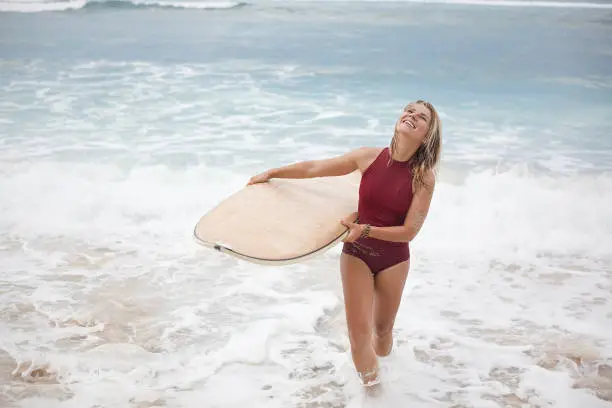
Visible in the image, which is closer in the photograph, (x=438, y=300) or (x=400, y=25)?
(x=438, y=300)

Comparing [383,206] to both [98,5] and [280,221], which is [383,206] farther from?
[98,5]

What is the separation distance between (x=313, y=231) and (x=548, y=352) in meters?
1.25

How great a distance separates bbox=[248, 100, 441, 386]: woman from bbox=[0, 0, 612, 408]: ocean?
379 mm

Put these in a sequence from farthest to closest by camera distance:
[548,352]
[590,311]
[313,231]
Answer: [590,311], [548,352], [313,231]

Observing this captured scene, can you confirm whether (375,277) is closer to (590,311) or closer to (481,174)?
(590,311)

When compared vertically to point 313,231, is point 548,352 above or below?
below

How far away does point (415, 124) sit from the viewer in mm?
1997

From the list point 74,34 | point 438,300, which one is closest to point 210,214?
point 438,300

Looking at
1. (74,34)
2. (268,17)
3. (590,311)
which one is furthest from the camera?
(268,17)

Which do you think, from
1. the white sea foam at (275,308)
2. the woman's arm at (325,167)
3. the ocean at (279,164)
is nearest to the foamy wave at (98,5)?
the ocean at (279,164)

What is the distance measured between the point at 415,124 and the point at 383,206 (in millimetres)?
265

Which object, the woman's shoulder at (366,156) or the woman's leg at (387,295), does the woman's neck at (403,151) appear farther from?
the woman's leg at (387,295)

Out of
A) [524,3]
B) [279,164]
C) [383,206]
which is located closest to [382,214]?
[383,206]

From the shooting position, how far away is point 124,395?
96.7 inches
